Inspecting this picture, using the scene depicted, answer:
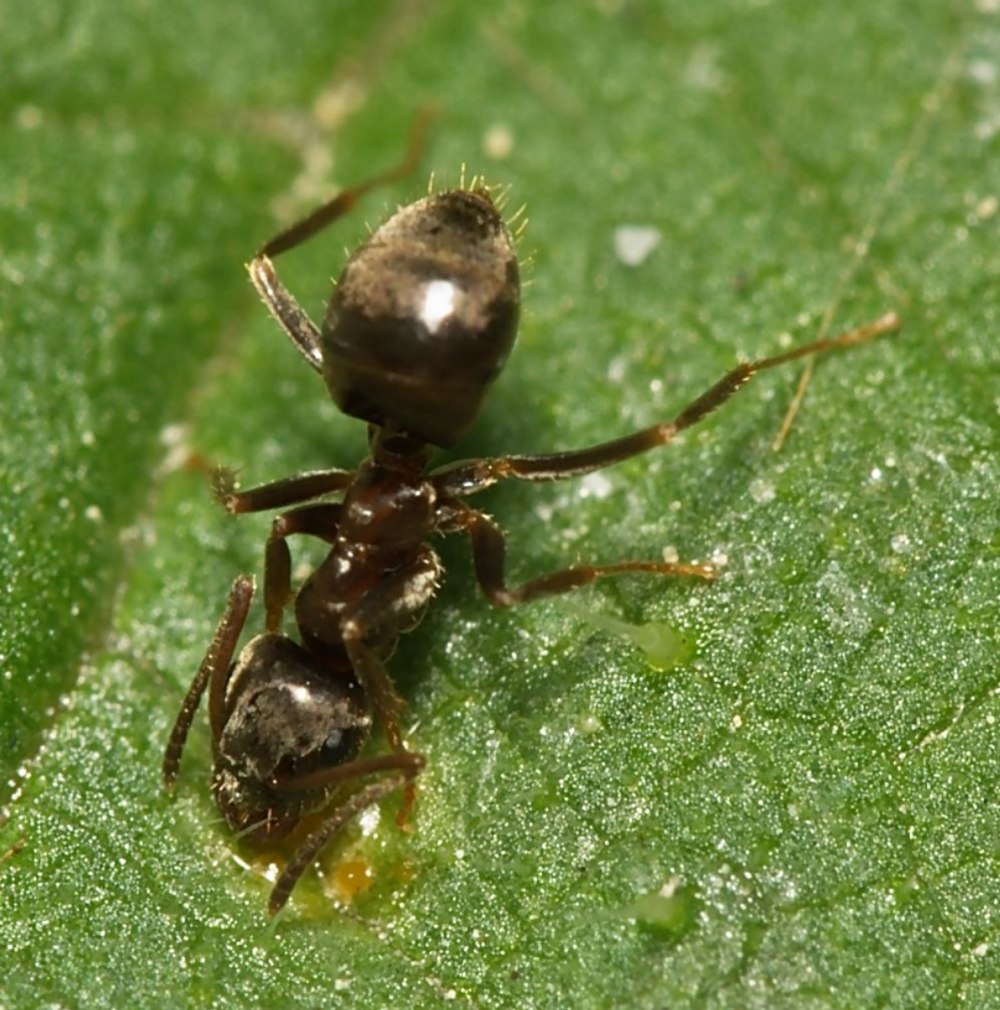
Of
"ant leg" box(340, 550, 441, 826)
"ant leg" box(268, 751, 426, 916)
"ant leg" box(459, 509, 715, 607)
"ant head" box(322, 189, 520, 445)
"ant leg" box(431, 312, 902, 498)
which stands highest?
"ant head" box(322, 189, 520, 445)

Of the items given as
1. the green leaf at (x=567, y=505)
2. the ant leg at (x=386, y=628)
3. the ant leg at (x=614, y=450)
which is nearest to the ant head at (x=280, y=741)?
the ant leg at (x=386, y=628)

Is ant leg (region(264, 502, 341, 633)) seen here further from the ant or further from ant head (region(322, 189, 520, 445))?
ant head (region(322, 189, 520, 445))

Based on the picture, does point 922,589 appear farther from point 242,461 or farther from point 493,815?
point 242,461

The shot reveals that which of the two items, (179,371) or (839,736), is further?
(179,371)

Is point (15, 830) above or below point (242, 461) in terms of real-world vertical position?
below

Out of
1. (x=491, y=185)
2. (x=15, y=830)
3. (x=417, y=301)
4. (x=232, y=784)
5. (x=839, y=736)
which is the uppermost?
(x=417, y=301)

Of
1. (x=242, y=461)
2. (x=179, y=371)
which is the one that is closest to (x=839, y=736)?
(x=242, y=461)

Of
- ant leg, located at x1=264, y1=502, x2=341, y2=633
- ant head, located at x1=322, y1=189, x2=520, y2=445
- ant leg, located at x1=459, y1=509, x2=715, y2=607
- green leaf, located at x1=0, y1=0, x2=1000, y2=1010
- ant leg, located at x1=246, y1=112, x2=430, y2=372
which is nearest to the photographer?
green leaf, located at x1=0, y1=0, x2=1000, y2=1010

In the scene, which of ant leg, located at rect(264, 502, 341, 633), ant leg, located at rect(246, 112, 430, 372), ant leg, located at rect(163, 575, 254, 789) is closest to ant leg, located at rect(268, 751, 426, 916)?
ant leg, located at rect(163, 575, 254, 789)
